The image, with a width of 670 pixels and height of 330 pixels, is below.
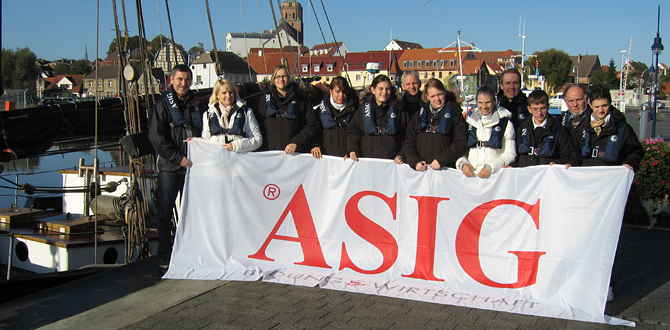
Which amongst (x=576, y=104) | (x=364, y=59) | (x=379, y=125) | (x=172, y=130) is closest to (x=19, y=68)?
(x=364, y=59)

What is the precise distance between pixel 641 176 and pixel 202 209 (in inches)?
267

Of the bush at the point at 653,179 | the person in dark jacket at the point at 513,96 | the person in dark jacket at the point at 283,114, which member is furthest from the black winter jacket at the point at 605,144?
the bush at the point at 653,179

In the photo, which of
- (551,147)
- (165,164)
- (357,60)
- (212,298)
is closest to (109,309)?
(212,298)

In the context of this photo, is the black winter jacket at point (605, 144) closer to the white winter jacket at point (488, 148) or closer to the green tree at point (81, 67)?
the white winter jacket at point (488, 148)

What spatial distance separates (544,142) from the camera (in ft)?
16.5

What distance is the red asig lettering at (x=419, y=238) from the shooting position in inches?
189

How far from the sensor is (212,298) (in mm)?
4742

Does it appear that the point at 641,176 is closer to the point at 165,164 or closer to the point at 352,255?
the point at 352,255

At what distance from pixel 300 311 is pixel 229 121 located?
2.20 metres

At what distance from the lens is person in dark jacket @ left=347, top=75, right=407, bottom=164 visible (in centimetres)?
546

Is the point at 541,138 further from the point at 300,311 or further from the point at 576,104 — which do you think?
the point at 300,311

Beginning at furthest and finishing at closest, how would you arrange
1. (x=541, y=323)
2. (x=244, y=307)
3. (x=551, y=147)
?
(x=551, y=147) → (x=244, y=307) → (x=541, y=323)

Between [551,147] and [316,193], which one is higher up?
[551,147]

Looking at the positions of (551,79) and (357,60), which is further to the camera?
(357,60)
